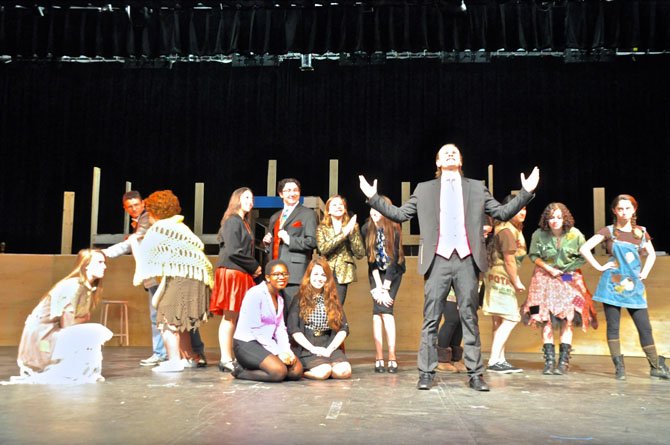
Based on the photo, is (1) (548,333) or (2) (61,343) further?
(1) (548,333)

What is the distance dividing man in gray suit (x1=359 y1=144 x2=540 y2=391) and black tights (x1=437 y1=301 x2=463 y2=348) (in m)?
0.92

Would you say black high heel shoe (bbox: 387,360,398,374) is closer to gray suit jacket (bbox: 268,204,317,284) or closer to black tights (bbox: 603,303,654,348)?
gray suit jacket (bbox: 268,204,317,284)

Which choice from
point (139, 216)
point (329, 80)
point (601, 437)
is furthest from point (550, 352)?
point (329, 80)

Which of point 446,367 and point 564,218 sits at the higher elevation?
point 564,218

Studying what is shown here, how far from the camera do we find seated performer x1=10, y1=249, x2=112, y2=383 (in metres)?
3.72

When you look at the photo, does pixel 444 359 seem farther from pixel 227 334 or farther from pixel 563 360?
pixel 227 334

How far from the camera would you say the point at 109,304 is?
653cm

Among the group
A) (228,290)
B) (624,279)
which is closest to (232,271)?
(228,290)

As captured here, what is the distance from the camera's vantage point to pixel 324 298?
4.24 meters

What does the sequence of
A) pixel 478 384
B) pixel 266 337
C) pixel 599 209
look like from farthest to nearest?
1. pixel 599 209
2. pixel 266 337
3. pixel 478 384

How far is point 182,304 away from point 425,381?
1732 mm

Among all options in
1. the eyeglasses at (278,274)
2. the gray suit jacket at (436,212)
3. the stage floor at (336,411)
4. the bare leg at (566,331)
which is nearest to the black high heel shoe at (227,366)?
the stage floor at (336,411)

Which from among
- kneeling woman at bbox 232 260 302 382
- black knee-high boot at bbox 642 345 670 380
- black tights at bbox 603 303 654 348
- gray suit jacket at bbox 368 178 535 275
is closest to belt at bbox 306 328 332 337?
kneeling woman at bbox 232 260 302 382

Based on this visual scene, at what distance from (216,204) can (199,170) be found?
0.52m
